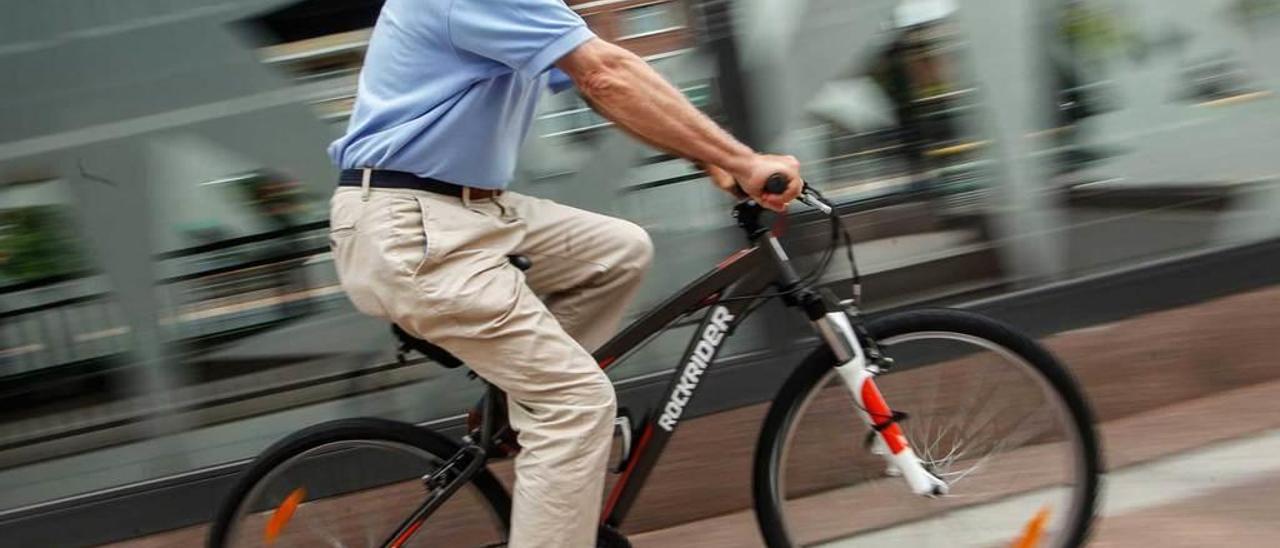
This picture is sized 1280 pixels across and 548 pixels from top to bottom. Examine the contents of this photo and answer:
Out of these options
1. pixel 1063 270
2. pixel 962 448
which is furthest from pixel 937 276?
pixel 962 448

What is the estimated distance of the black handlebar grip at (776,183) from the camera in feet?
8.54

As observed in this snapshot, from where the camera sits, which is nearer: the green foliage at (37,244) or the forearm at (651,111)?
the forearm at (651,111)

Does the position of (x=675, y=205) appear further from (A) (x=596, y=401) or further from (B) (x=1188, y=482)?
(B) (x=1188, y=482)

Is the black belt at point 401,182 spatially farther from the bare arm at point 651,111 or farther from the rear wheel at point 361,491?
the rear wheel at point 361,491

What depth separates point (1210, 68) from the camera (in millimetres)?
4691

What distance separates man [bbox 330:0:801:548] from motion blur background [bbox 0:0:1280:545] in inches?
27.2

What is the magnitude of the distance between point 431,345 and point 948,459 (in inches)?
49.7

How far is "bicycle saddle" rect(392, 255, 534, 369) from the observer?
110 inches

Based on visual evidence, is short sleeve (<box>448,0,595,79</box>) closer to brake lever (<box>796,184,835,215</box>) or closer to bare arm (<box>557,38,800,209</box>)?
bare arm (<box>557,38,800,209</box>)

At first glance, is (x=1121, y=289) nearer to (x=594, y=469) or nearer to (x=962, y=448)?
(x=962, y=448)

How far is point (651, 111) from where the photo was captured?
2527 mm

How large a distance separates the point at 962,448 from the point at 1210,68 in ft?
7.82

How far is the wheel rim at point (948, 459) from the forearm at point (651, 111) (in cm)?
67

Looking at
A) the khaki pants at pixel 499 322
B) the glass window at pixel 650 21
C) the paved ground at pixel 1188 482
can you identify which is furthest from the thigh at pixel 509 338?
the glass window at pixel 650 21
